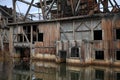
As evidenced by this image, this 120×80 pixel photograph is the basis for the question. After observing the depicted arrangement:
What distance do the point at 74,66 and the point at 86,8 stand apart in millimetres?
11314

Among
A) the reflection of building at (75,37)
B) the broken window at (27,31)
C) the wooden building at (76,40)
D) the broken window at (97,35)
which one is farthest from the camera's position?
the broken window at (27,31)

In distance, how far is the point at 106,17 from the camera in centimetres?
2653

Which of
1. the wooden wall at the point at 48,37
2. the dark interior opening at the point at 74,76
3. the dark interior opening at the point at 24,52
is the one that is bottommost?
the dark interior opening at the point at 74,76

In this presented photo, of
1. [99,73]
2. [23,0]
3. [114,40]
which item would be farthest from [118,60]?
[23,0]

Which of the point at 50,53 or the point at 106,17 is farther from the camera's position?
the point at 50,53

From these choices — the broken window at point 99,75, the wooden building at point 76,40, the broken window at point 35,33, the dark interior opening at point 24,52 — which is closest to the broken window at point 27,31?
the wooden building at point 76,40

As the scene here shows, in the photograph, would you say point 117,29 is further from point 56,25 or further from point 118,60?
point 56,25

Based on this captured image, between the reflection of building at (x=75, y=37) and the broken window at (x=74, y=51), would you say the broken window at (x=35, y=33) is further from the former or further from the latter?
the broken window at (x=74, y=51)

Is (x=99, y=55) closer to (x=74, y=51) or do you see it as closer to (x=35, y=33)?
(x=74, y=51)

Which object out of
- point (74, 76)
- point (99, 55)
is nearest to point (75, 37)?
point (99, 55)

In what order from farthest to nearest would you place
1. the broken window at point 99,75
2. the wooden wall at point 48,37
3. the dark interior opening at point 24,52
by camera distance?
the dark interior opening at point 24,52 → the wooden wall at point 48,37 → the broken window at point 99,75

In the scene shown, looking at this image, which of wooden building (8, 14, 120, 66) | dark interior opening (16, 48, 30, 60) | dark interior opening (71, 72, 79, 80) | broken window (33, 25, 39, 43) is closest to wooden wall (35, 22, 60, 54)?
wooden building (8, 14, 120, 66)

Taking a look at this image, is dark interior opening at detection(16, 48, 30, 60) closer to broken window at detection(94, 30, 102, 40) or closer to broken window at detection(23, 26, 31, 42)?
broken window at detection(23, 26, 31, 42)

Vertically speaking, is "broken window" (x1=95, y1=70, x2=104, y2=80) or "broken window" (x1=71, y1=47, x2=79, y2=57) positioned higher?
"broken window" (x1=71, y1=47, x2=79, y2=57)
